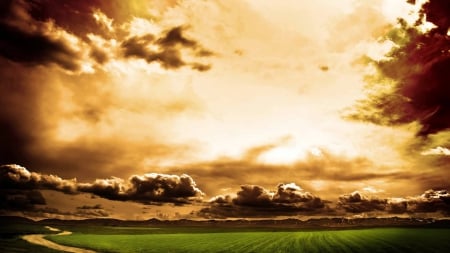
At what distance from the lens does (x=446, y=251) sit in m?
63.5

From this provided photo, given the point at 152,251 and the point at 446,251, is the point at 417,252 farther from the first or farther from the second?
the point at 152,251

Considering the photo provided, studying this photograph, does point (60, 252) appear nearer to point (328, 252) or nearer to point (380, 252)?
point (328, 252)

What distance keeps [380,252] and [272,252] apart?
60.3 feet

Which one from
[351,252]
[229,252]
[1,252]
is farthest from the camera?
[229,252]

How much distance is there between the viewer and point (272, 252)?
63938 mm

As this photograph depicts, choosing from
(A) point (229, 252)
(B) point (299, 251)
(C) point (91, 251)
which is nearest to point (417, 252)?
(B) point (299, 251)

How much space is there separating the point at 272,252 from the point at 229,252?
8182 millimetres

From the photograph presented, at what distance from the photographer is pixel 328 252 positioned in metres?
63.1

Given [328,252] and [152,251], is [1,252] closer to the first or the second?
[152,251]

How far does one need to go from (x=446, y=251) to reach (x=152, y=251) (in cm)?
5368

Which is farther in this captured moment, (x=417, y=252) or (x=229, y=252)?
(x=229, y=252)

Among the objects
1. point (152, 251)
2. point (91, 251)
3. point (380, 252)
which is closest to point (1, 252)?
point (91, 251)

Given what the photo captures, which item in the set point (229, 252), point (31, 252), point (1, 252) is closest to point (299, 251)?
point (229, 252)

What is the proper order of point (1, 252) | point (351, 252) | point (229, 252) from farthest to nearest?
point (229, 252) → point (351, 252) → point (1, 252)
